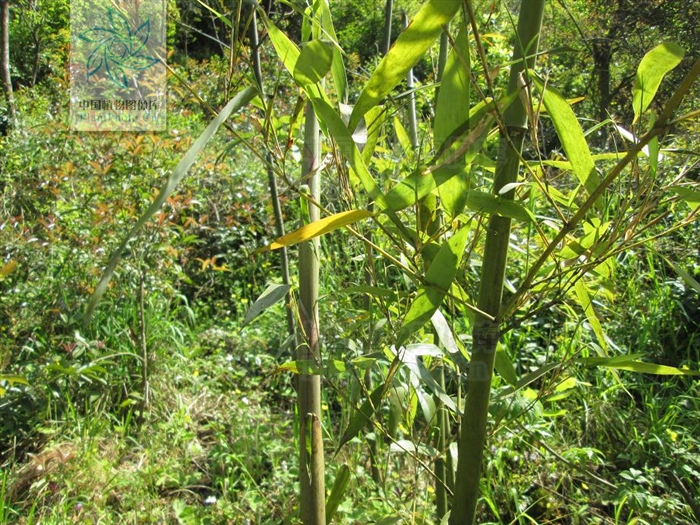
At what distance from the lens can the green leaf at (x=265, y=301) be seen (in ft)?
2.14

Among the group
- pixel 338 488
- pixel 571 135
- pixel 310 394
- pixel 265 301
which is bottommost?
pixel 338 488

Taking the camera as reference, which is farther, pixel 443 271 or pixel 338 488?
pixel 338 488

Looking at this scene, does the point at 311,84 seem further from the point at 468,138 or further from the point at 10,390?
the point at 10,390

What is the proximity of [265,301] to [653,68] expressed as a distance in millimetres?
464

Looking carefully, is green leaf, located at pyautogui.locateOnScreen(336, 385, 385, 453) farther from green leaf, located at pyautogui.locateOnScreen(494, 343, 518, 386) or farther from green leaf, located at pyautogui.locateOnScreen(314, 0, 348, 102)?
green leaf, located at pyautogui.locateOnScreen(314, 0, 348, 102)

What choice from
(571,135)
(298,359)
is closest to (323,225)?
(571,135)

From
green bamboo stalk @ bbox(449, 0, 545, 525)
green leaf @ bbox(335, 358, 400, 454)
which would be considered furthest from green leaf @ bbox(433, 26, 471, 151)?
green leaf @ bbox(335, 358, 400, 454)

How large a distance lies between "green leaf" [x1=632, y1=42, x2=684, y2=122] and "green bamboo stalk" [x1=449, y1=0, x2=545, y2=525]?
91 millimetres

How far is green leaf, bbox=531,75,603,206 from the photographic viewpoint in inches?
18.7

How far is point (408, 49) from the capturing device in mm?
412

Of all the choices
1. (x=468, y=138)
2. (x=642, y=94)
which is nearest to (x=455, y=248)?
(x=468, y=138)

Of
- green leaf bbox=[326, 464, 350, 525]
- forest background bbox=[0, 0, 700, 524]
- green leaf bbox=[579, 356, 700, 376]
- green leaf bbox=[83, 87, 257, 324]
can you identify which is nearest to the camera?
green leaf bbox=[83, 87, 257, 324]

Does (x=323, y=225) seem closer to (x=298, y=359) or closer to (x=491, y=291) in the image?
(x=491, y=291)

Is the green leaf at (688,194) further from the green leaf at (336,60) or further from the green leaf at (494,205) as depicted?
the green leaf at (336,60)
